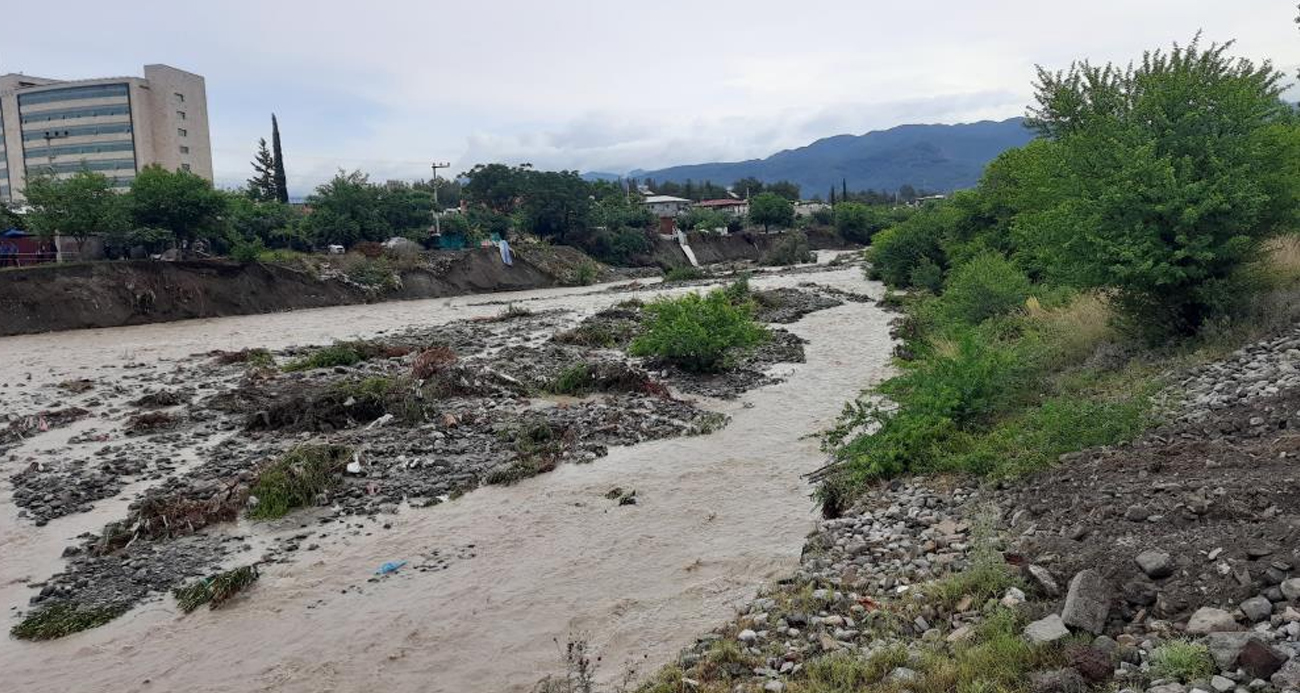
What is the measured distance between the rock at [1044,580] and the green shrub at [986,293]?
56.2ft

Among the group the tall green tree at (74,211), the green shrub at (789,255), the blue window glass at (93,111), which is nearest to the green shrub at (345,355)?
the tall green tree at (74,211)

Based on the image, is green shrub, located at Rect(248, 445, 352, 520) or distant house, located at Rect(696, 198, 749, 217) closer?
green shrub, located at Rect(248, 445, 352, 520)

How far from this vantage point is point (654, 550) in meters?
10.0

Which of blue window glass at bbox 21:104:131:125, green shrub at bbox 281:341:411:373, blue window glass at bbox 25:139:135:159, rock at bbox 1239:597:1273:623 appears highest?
blue window glass at bbox 21:104:131:125

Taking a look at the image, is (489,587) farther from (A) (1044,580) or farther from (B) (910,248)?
(B) (910,248)

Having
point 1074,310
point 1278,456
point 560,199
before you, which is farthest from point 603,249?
point 1278,456

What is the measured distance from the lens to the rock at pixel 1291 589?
202 inches

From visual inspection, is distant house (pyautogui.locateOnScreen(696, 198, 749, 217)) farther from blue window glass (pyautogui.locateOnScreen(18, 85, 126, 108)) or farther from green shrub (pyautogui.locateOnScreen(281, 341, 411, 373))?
green shrub (pyautogui.locateOnScreen(281, 341, 411, 373))

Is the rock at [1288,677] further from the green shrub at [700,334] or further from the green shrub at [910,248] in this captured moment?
the green shrub at [910,248]

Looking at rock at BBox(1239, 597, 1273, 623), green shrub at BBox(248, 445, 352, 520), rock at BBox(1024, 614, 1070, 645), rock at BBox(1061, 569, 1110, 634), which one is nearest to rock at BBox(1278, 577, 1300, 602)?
rock at BBox(1239, 597, 1273, 623)

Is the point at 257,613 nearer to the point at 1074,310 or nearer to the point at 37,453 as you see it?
the point at 37,453

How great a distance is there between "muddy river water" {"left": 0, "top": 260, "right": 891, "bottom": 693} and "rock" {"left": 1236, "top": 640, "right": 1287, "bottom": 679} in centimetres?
434

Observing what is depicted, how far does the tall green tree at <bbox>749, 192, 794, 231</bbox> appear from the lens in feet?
316

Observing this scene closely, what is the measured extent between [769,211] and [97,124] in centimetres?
7732
